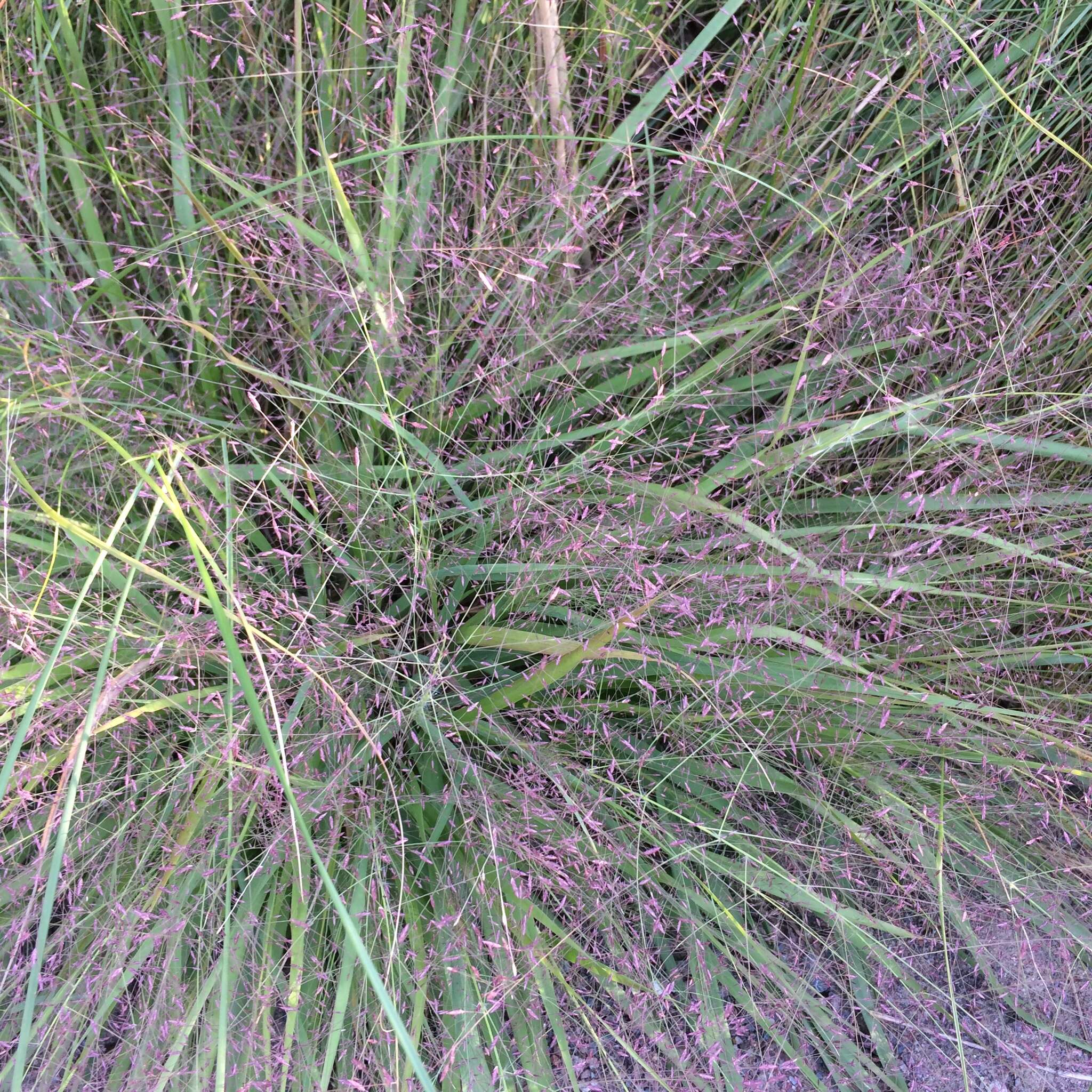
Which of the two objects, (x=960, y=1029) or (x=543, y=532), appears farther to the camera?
(x=960, y=1029)

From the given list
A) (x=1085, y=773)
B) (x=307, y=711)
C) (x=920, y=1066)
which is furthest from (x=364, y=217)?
(x=920, y=1066)

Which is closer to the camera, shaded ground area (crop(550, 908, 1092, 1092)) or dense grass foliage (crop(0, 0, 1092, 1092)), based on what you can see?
dense grass foliage (crop(0, 0, 1092, 1092))

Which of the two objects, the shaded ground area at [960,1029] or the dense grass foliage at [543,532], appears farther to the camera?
the shaded ground area at [960,1029]

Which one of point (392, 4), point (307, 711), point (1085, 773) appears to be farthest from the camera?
point (392, 4)

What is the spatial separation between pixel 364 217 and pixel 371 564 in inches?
22.0

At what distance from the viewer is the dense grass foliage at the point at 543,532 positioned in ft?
3.83

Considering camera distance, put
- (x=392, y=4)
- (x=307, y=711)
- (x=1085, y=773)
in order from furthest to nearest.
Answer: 1. (x=392, y=4)
2. (x=307, y=711)
3. (x=1085, y=773)

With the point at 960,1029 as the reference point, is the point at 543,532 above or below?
above

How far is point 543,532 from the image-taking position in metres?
1.23

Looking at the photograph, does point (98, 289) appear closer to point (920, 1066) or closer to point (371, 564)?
point (371, 564)

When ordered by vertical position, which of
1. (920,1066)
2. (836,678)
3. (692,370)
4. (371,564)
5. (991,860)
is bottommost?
(920,1066)

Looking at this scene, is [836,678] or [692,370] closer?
[836,678]

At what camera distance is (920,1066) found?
138 cm

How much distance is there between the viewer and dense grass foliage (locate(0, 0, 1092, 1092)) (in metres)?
1.17
